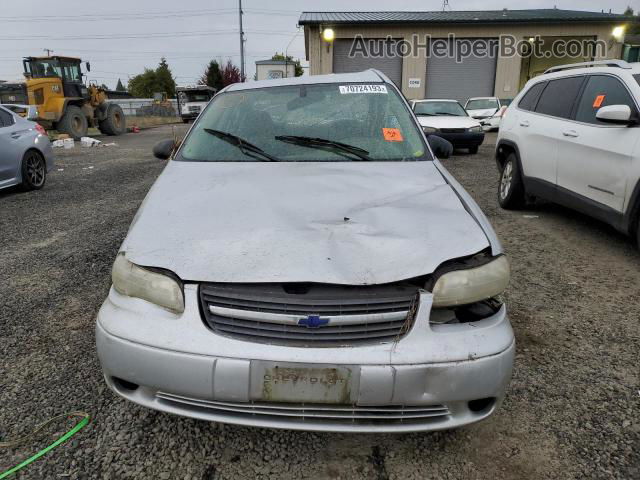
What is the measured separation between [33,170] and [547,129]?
299 inches

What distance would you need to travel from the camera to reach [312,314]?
171cm

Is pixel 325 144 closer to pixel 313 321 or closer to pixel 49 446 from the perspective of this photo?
pixel 313 321

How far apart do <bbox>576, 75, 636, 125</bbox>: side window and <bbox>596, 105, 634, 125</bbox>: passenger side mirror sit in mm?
236

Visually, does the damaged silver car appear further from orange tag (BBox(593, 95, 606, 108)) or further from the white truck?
the white truck

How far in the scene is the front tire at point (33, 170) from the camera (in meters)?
7.59

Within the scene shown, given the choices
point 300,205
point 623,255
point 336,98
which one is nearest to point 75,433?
point 300,205

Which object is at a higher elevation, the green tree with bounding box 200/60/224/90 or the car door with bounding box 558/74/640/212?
the green tree with bounding box 200/60/224/90

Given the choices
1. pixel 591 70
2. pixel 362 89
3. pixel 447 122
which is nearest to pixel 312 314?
pixel 362 89

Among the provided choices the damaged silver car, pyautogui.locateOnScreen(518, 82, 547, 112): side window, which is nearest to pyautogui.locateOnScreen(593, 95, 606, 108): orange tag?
pyautogui.locateOnScreen(518, 82, 547, 112): side window

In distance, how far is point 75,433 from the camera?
209 cm

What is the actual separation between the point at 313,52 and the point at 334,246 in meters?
23.2

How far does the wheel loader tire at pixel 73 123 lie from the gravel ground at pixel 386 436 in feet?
47.0

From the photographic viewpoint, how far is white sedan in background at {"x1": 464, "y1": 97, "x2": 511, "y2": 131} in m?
17.9

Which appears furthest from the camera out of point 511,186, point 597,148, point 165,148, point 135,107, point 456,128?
point 135,107
